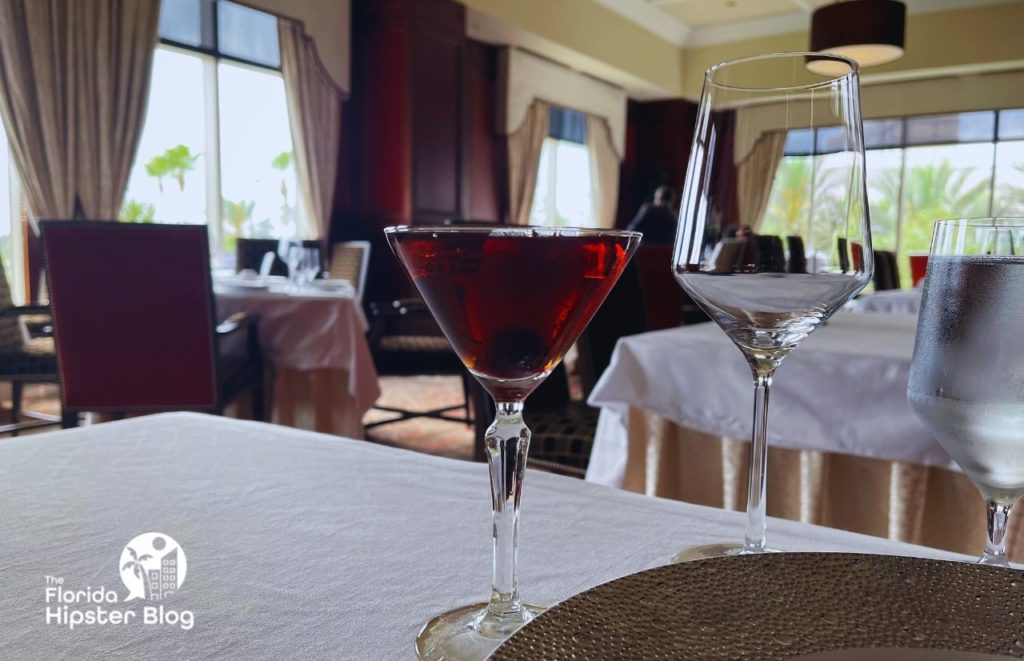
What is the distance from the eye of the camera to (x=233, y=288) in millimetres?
3004

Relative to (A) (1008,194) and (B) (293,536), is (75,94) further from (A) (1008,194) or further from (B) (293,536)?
(A) (1008,194)

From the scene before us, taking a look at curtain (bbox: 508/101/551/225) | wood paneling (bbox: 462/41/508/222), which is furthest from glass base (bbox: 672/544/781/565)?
curtain (bbox: 508/101/551/225)

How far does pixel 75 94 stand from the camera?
14.0 feet

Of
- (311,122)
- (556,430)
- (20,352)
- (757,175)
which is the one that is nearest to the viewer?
(757,175)

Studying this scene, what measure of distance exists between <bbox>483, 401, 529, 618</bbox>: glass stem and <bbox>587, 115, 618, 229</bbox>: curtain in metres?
8.34

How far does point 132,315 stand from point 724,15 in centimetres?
715

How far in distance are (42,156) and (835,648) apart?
15.8 feet

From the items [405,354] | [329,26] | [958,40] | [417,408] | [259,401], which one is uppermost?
[958,40]

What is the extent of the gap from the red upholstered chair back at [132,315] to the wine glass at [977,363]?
223cm

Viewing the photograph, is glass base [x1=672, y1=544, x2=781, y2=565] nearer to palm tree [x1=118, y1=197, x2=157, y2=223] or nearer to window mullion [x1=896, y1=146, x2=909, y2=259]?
palm tree [x1=118, y1=197, x2=157, y2=223]

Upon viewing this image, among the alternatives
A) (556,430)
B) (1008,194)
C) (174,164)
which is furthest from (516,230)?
(1008,194)

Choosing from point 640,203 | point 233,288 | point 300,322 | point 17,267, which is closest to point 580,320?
point 300,322

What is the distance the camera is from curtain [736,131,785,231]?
0.45 m

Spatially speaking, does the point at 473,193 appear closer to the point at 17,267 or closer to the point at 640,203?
Answer: the point at 640,203
